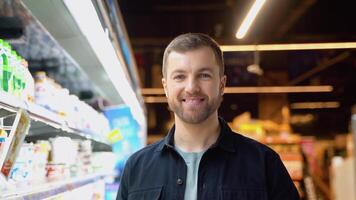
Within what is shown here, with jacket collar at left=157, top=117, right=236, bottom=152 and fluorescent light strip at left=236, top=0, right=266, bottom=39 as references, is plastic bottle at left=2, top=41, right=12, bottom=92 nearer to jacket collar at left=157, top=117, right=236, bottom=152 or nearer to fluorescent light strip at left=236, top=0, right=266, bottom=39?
jacket collar at left=157, top=117, right=236, bottom=152

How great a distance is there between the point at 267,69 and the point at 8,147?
13.7 m

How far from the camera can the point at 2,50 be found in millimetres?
1933

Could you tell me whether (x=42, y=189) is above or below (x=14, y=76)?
below

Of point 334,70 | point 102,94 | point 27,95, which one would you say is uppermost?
point 334,70

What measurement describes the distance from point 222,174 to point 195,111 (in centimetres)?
25

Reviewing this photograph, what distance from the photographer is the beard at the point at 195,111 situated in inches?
71.1

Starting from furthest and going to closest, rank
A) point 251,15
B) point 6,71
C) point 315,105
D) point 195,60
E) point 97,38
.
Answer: point 315,105 < point 251,15 < point 97,38 < point 6,71 < point 195,60

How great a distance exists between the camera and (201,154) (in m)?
1.87

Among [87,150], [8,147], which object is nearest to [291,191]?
[8,147]

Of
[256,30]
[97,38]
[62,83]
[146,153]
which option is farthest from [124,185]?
[256,30]

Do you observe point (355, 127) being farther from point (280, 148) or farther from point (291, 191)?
point (280, 148)

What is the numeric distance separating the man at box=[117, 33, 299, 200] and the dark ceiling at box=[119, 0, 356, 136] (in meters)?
5.66

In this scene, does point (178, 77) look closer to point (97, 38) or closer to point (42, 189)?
point (42, 189)

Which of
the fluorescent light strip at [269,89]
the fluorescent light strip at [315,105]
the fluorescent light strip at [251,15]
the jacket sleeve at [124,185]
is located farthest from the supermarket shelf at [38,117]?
the fluorescent light strip at [315,105]
